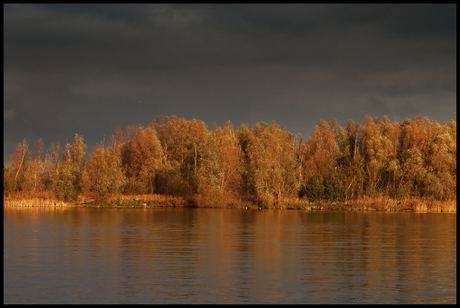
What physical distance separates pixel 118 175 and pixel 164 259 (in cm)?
5727

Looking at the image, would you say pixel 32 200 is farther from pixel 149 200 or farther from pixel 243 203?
pixel 243 203

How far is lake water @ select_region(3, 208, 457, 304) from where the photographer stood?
18.4m

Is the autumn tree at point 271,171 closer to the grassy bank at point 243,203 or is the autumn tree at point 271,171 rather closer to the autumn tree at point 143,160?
the grassy bank at point 243,203

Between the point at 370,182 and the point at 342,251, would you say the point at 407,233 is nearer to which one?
the point at 342,251

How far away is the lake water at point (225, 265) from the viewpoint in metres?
18.4

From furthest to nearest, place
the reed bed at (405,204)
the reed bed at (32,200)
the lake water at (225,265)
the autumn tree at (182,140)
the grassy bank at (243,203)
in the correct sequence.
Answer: the autumn tree at (182,140) → the grassy bank at (243,203) → the reed bed at (405,204) → the reed bed at (32,200) → the lake water at (225,265)

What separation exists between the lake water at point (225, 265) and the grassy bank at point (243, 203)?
32.2 meters

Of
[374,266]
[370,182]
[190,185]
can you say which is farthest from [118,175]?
[374,266]

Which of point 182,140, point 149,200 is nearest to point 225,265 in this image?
point 149,200

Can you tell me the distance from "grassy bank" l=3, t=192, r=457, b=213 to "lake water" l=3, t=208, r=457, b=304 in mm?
32231

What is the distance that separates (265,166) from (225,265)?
5316cm

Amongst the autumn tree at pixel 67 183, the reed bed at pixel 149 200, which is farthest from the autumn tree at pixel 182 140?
the autumn tree at pixel 67 183

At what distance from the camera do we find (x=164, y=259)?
26188 mm

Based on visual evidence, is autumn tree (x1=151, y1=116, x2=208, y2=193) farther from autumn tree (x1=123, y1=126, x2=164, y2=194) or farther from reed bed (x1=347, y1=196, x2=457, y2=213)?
reed bed (x1=347, y1=196, x2=457, y2=213)
